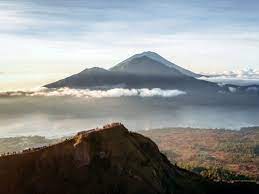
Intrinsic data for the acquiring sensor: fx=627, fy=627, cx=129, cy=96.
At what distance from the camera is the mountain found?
220ft

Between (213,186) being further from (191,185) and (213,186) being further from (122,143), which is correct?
(122,143)

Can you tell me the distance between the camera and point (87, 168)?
227 feet

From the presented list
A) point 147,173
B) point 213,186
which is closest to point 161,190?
point 147,173

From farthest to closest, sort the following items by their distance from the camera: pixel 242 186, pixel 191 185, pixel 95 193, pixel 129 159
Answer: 1. pixel 242 186
2. pixel 191 185
3. pixel 129 159
4. pixel 95 193

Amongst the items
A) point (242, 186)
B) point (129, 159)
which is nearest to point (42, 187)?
point (129, 159)

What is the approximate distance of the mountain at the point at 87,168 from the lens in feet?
220

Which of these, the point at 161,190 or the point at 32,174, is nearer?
the point at 32,174

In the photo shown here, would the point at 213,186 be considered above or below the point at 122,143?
below

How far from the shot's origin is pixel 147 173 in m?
72.4

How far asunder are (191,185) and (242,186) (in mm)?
10781

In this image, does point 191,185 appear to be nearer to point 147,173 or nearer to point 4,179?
point 147,173

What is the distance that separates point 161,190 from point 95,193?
365 inches

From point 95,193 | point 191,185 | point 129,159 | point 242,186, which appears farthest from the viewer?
point 242,186

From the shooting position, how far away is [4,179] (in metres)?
67.1
